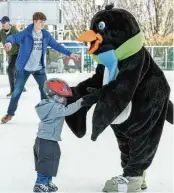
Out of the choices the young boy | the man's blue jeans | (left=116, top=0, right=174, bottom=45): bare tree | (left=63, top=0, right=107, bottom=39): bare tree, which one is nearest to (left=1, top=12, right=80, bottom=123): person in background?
the man's blue jeans

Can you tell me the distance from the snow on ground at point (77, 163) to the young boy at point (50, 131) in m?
0.12

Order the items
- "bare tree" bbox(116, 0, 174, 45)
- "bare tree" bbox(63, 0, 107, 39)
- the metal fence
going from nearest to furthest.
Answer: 1. the metal fence
2. "bare tree" bbox(116, 0, 174, 45)
3. "bare tree" bbox(63, 0, 107, 39)

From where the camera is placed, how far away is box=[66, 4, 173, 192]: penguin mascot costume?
3.21 meters

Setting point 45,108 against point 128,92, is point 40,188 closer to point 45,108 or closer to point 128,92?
point 45,108

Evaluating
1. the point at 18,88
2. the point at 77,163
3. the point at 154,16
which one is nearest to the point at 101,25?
the point at 77,163

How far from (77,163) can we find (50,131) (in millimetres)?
933

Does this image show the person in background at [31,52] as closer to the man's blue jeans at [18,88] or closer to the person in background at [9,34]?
the man's blue jeans at [18,88]

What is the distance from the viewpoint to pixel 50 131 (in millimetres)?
3375

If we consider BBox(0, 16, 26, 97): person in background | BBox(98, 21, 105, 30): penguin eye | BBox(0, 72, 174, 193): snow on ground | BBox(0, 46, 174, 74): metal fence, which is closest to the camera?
BBox(98, 21, 105, 30): penguin eye

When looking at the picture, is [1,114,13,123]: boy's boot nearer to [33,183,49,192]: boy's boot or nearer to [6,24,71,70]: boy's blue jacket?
A: [6,24,71,70]: boy's blue jacket

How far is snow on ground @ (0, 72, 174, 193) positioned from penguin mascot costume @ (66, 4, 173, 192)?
0.25 meters

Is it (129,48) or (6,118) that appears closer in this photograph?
(129,48)

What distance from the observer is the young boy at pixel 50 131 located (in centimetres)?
337

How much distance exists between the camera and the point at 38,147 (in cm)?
339
